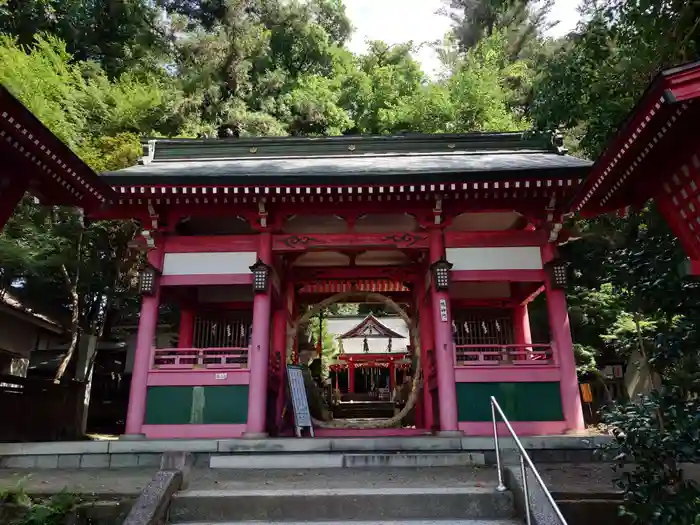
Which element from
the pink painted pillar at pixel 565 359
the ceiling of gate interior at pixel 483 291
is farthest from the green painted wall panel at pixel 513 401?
the ceiling of gate interior at pixel 483 291

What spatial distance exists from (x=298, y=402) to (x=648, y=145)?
7.86 metres

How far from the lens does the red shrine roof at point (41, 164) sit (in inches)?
198

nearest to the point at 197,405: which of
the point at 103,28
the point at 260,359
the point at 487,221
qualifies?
the point at 260,359

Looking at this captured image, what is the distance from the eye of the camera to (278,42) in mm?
30344

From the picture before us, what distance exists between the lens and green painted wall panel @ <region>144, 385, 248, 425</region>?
363 inches

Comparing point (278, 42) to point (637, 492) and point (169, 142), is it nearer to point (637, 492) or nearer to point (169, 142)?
point (169, 142)

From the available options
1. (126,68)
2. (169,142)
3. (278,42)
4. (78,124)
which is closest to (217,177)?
(169,142)

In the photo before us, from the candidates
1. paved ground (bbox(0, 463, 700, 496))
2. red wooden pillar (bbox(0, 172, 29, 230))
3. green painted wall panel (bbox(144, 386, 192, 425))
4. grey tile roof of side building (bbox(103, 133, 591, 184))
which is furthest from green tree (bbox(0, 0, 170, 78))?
paved ground (bbox(0, 463, 700, 496))

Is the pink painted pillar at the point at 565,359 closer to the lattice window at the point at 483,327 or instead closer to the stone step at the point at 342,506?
the lattice window at the point at 483,327

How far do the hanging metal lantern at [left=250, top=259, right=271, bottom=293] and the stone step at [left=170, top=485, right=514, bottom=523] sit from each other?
491 cm

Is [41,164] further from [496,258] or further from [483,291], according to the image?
[483,291]

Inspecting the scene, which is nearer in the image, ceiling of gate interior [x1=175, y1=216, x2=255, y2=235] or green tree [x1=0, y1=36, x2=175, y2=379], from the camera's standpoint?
ceiling of gate interior [x1=175, y1=216, x2=255, y2=235]

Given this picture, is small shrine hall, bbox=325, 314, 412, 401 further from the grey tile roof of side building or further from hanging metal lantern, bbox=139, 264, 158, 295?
hanging metal lantern, bbox=139, 264, 158, 295

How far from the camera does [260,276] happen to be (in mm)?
9797
